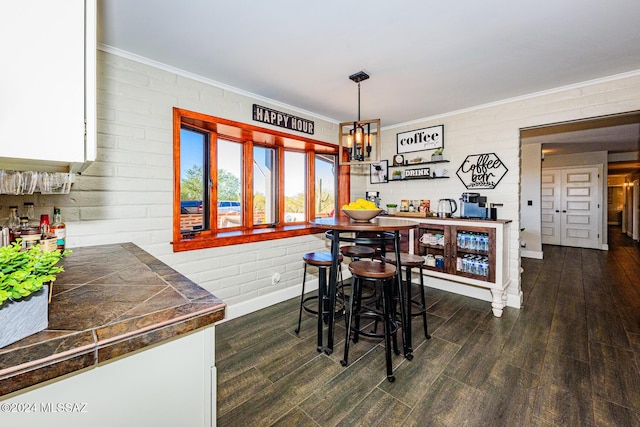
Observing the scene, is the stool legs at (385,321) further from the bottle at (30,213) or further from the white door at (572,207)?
the white door at (572,207)

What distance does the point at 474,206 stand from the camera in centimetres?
319

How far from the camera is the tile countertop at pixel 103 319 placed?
1.86ft

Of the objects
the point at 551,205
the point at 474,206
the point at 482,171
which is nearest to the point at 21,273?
the point at 474,206

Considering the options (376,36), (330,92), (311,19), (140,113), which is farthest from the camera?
(330,92)

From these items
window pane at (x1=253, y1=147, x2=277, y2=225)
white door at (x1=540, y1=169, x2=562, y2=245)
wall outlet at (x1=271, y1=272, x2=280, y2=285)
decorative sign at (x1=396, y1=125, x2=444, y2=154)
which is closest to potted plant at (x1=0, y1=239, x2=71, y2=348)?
wall outlet at (x1=271, y1=272, x2=280, y2=285)

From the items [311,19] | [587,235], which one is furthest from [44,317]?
[587,235]

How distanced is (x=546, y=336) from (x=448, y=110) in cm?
263

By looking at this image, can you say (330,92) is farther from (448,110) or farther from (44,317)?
(44,317)

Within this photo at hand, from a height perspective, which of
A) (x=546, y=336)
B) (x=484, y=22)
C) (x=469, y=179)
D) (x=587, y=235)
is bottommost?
(x=546, y=336)

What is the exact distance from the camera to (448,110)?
3.43 metres

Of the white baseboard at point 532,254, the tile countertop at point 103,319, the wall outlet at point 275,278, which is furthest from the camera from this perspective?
the white baseboard at point 532,254

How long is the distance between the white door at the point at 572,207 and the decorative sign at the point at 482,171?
5.18 metres

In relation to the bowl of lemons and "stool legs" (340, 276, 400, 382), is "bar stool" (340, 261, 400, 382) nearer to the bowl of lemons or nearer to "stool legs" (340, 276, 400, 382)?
"stool legs" (340, 276, 400, 382)

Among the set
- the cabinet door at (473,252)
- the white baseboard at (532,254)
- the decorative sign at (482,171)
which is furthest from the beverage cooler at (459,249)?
the white baseboard at (532,254)
